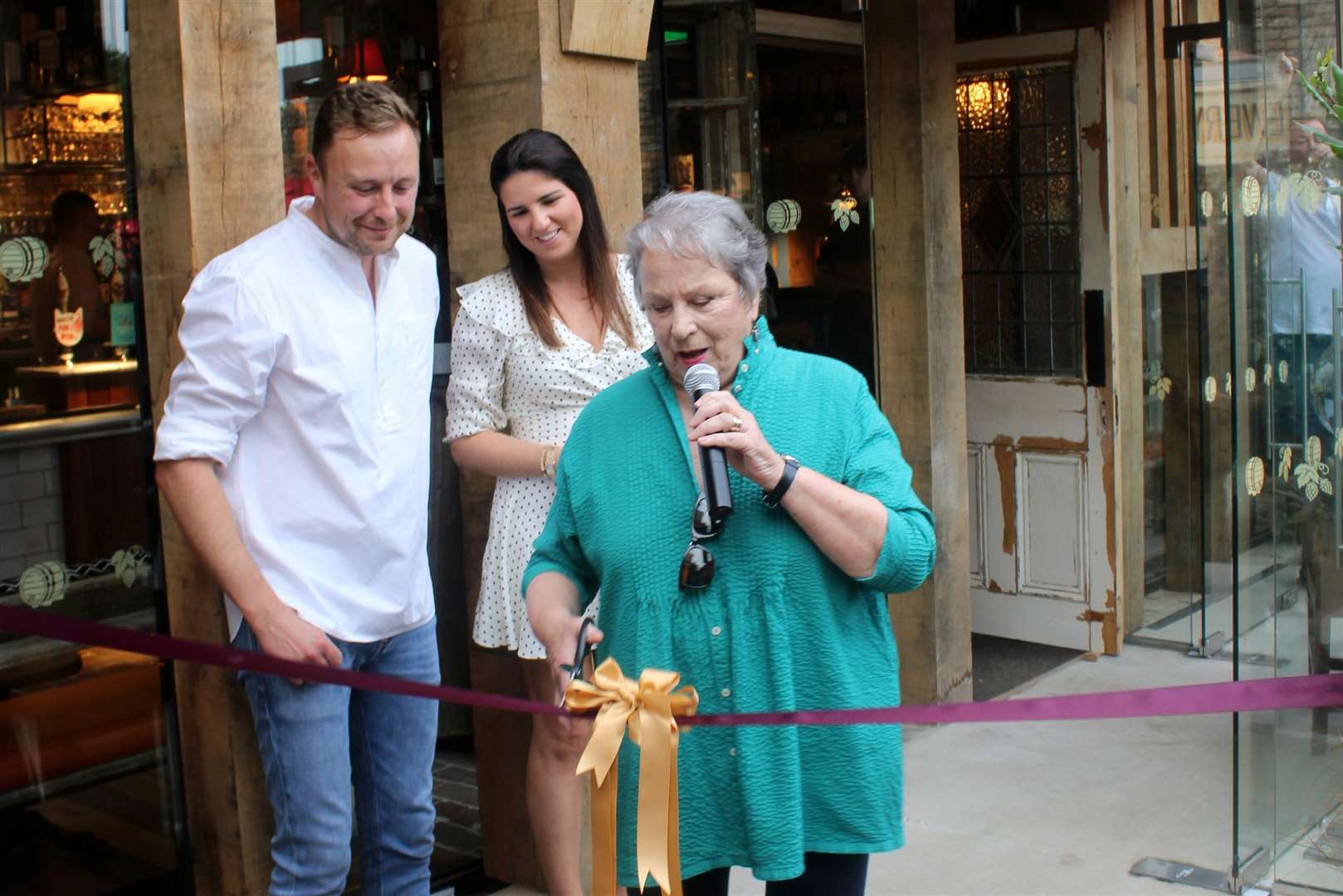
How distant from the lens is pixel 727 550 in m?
2.34

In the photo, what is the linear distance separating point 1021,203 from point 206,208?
417 cm

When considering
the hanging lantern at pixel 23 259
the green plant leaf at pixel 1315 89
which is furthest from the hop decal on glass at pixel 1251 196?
the hanging lantern at pixel 23 259

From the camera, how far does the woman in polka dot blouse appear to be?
3.37 metres

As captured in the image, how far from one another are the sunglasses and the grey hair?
376mm

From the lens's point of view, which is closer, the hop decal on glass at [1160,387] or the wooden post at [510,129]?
the wooden post at [510,129]

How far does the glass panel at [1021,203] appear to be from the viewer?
627cm

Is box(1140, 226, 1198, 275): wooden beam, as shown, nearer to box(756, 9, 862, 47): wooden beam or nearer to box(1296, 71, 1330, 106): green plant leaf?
box(756, 9, 862, 47): wooden beam

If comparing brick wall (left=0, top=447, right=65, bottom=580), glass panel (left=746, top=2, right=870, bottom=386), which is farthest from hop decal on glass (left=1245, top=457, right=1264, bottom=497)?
brick wall (left=0, top=447, right=65, bottom=580)

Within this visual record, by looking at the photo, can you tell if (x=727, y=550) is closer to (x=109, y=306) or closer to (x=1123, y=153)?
(x=109, y=306)

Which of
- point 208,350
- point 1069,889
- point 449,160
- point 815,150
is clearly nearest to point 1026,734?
point 1069,889

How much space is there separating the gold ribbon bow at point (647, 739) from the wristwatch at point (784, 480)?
305 millimetres

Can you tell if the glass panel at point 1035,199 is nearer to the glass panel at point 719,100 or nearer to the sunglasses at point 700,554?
the glass panel at point 719,100

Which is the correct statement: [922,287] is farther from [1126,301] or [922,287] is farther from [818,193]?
[1126,301]

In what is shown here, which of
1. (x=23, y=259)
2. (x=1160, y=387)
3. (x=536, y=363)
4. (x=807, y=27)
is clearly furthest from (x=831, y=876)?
(x=1160, y=387)
